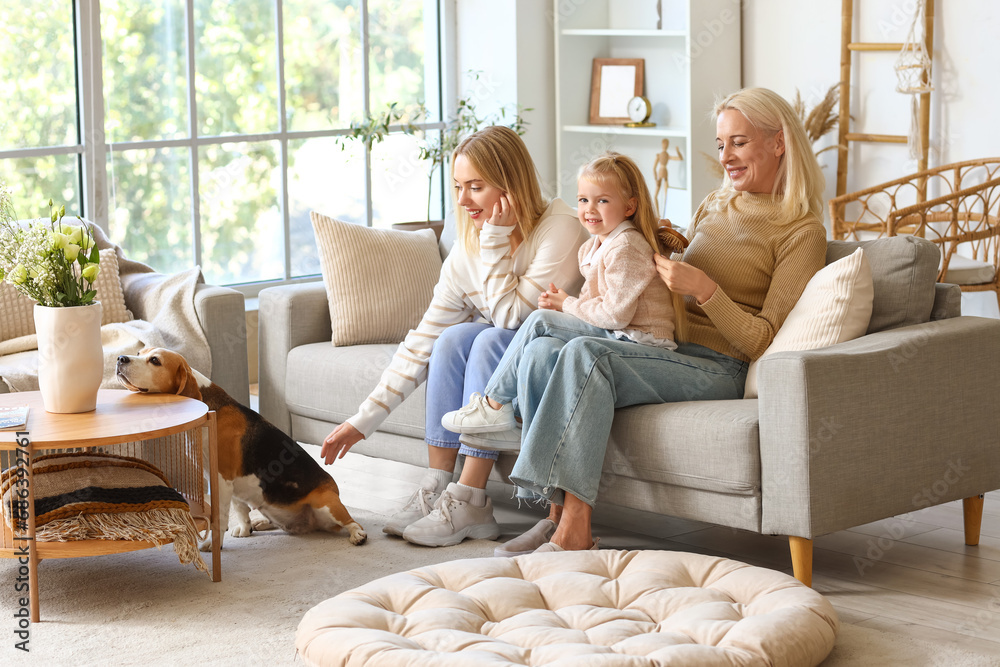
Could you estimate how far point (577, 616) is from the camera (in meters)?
1.99

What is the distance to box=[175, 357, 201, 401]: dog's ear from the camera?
2.66m

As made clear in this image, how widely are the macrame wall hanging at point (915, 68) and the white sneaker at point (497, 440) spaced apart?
2.66 metres

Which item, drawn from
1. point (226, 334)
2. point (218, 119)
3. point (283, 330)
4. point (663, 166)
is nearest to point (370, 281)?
point (283, 330)

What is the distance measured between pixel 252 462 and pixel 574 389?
779mm

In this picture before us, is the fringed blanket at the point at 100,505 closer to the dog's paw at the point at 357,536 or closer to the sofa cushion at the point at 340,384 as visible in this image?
the dog's paw at the point at 357,536

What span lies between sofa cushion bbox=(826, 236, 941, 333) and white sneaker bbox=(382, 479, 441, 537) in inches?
43.6

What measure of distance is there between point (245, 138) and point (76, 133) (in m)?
0.71

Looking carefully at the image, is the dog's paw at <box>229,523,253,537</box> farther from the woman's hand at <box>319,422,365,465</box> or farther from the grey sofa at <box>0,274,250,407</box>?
the grey sofa at <box>0,274,250,407</box>

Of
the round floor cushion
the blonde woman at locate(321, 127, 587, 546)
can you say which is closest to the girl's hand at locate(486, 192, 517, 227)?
the blonde woman at locate(321, 127, 587, 546)

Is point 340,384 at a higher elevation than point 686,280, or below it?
below

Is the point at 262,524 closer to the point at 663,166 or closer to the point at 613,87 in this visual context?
the point at 663,166

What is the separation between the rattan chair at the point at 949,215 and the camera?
4.13 m

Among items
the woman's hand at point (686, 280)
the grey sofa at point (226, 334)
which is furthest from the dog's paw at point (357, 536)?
the woman's hand at point (686, 280)

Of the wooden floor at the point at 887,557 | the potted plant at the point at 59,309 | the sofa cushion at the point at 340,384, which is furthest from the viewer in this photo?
the sofa cushion at the point at 340,384
